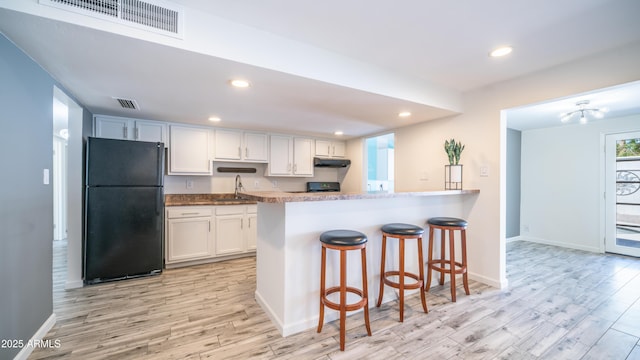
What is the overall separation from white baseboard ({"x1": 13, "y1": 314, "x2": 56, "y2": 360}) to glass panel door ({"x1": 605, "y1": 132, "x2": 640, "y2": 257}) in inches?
282

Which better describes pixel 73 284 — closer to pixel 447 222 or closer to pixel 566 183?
pixel 447 222

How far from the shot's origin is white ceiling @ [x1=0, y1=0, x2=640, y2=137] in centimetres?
155

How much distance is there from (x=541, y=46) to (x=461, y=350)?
7.97 feet

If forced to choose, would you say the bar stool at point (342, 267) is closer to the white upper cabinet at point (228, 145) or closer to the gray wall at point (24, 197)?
the gray wall at point (24, 197)

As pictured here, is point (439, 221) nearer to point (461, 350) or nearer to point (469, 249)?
point (469, 249)

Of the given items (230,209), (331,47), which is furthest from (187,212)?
(331,47)

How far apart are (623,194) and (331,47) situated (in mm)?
5418

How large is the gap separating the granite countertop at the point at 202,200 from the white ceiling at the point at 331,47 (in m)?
1.37

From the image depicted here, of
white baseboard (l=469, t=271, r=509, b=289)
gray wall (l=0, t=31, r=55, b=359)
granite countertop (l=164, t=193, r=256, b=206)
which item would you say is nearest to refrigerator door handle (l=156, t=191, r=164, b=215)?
granite countertop (l=164, t=193, r=256, b=206)

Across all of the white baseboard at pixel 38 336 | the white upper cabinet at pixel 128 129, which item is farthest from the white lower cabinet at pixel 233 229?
the white baseboard at pixel 38 336

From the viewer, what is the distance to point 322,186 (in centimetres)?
527

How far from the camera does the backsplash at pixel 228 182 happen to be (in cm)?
407

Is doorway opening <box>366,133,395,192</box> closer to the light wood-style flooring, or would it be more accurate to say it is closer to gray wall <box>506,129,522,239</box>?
gray wall <box>506,129,522,239</box>

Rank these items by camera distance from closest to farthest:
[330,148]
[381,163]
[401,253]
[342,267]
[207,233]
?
[342,267] < [401,253] < [207,233] < [330,148] < [381,163]
